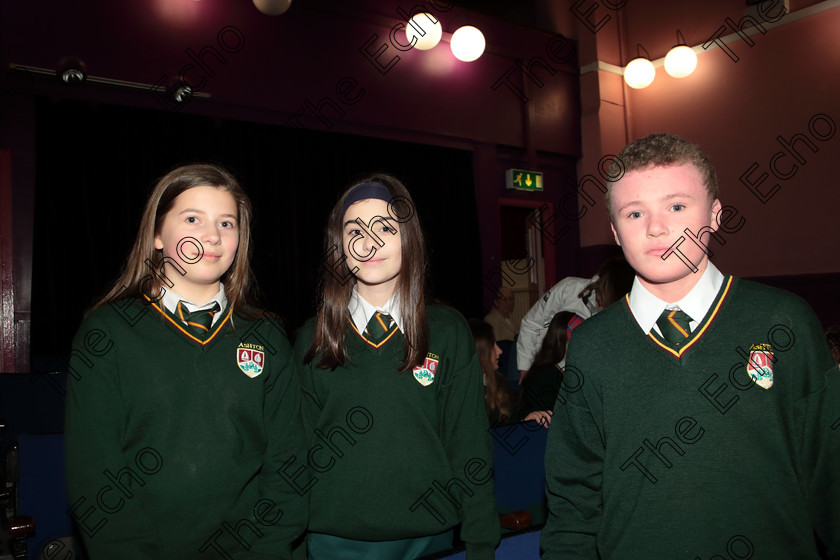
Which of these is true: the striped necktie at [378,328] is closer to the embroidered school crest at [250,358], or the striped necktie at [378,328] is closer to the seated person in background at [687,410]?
the embroidered school crest at [250,358]

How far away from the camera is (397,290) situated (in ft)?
5.51

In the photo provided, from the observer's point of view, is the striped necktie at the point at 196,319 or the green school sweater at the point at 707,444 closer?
the green school sweater at the point at 707,444

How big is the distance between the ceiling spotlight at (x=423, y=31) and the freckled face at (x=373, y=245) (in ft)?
15.0

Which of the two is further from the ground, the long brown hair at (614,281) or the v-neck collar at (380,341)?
the long brown hair at (614,281)

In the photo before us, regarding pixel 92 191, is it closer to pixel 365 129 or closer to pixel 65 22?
pixel 65 22

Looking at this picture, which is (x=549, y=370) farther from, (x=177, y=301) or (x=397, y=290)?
(x=177, y=301)

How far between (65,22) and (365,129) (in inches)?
103

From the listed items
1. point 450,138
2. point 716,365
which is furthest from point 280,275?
point 716,365

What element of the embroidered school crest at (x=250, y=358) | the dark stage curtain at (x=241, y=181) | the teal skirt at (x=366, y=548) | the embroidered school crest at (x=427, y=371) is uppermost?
→ the dark stage curtain at (x=241, y=181)

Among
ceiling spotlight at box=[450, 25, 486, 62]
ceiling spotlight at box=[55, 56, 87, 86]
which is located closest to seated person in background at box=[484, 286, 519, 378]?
ceiling spotlight at box=[450, 25, 486, 62]

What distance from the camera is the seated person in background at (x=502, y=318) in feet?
19.2

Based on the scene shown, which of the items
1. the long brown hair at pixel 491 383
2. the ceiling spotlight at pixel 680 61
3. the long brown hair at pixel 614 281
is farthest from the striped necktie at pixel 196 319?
the ceiling spotlight at pixel 680 61

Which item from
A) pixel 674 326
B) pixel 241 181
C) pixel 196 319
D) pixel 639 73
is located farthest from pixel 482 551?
pixel 639 73

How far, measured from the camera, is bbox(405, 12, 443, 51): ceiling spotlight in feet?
18.7
